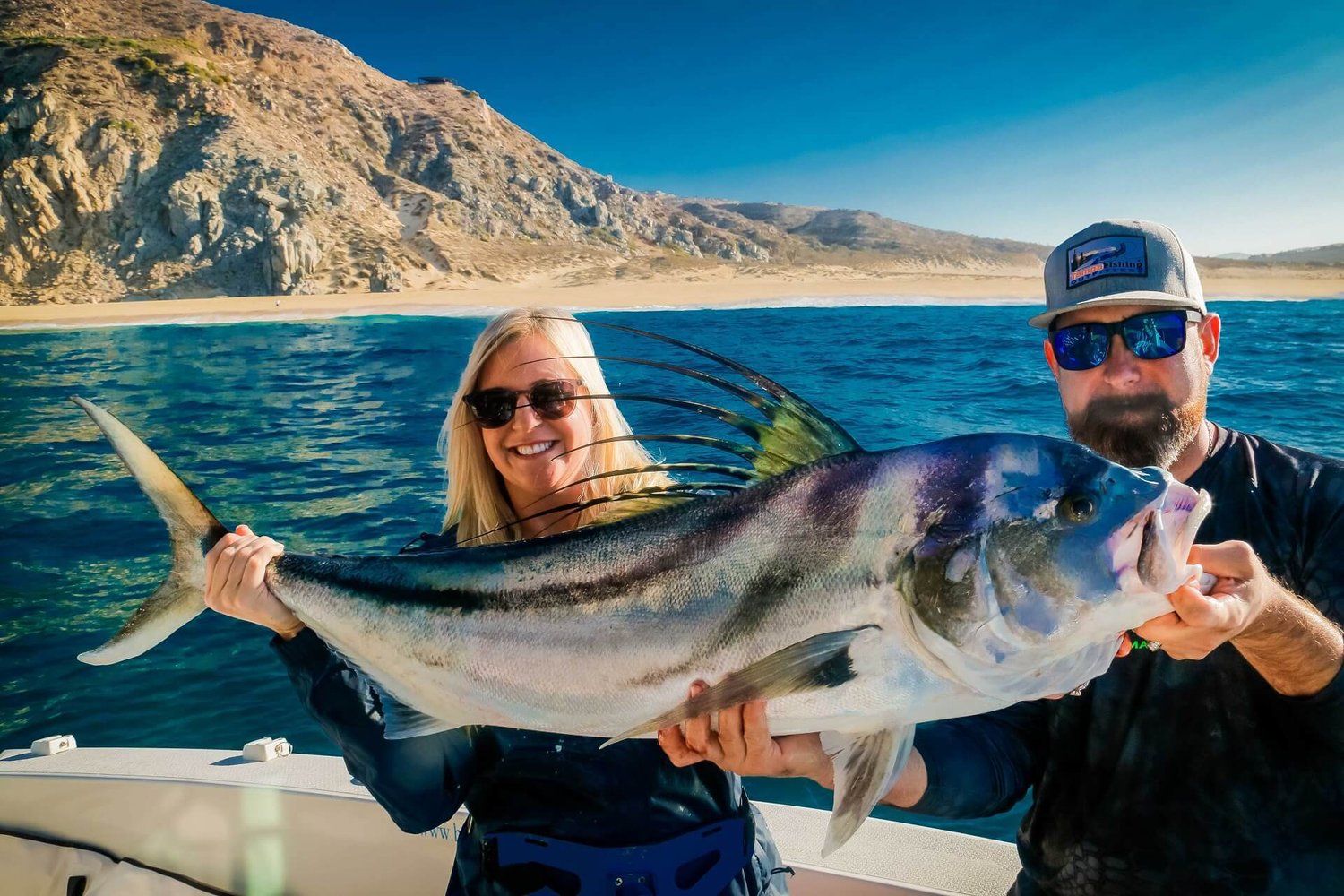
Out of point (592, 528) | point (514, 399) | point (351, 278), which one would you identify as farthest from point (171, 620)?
point (351, 278)

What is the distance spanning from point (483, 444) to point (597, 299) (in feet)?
195

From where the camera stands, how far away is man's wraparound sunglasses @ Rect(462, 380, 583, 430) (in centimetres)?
272

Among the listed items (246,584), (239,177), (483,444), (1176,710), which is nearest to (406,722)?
(246,584)

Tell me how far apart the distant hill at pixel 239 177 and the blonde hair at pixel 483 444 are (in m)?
60.4

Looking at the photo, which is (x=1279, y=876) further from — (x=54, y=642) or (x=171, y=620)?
(x=54, y=642)

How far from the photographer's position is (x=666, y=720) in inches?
70.6

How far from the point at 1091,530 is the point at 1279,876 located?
3.96 ft

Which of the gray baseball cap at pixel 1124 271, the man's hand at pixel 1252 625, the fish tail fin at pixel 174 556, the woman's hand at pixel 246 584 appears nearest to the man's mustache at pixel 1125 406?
the gray baseball cap at pixel 1124 271

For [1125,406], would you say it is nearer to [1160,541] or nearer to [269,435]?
[1160,541]

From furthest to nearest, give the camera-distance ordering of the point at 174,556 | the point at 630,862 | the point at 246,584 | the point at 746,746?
1. the point at 174,556
2. the point at 246,584
3. the point at 630,862
4. the point at 746,746

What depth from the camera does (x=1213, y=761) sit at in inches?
83.4

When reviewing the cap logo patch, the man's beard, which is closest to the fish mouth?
the man's beard

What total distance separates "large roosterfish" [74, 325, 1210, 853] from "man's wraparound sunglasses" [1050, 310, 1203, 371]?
3.49 ft

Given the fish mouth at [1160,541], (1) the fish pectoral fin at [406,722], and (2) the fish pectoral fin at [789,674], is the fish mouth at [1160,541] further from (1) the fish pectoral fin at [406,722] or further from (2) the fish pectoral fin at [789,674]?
(1) the fish pectoral fin at [406,722]
